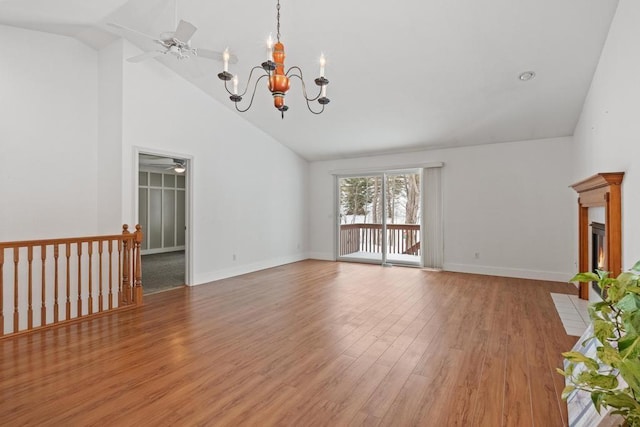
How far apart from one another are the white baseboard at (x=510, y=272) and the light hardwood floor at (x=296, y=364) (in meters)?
1.41

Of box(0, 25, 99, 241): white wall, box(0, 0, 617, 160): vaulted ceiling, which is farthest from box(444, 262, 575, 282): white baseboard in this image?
box(0, 25, 99, 241): white wall

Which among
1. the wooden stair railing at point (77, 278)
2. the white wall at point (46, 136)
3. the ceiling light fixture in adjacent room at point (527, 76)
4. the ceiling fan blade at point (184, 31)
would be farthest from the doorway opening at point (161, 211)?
the ceiling light fixture in adjacent room at point (527, 76)

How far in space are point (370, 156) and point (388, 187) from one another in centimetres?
78

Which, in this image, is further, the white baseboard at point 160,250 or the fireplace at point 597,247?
the white baseboard at point 160,250

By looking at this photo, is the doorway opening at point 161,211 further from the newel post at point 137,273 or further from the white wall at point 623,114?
the white wall at point 623,114

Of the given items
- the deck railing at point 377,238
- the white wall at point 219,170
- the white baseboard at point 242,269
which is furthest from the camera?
the deck railing at point 377,238

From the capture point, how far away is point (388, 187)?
7262mm

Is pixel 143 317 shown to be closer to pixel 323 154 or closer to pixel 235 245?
pixel 235 245

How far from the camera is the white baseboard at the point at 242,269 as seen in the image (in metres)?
5.37

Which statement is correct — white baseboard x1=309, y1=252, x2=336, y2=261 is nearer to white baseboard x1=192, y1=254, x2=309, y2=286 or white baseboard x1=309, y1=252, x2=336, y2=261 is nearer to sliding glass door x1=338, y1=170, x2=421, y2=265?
sliding glass door x1=338, y1=170, x2=421, y2=265

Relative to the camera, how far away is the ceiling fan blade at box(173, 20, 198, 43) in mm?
2959

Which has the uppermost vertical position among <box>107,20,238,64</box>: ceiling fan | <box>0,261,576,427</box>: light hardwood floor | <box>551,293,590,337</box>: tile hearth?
<box>107,20,238,64</box>: ceiling fan

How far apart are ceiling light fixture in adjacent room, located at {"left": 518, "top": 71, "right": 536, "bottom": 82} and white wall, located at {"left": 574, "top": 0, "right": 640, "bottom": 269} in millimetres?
617

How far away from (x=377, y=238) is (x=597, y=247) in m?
4.08
